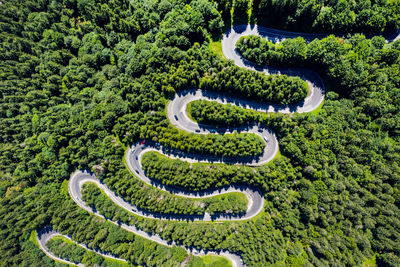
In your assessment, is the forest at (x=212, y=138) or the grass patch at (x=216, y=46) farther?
the grass patch at (x=216, y=46)

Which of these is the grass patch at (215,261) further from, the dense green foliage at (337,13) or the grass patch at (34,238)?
the dense green foliage at (337,13)

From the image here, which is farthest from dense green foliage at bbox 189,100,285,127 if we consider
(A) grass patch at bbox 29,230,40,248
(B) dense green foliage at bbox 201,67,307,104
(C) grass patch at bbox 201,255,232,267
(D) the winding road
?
(A) grass patch at bbox 29,230,40,248

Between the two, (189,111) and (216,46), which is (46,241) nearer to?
(189,111)

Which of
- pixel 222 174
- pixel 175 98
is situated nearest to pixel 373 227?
pixel 222 174

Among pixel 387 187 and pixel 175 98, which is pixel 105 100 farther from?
pixel 387 187

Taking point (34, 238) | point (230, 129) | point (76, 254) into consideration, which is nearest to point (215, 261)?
point (230, 129)

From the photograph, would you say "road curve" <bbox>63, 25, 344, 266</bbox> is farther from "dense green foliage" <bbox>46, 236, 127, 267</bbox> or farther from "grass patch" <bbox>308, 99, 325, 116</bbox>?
"dense green foliage" <bbox>46, 236, 127, 267</bbox>

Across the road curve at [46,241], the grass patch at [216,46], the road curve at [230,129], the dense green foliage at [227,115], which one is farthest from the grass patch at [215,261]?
the grass patch at [216,46]
